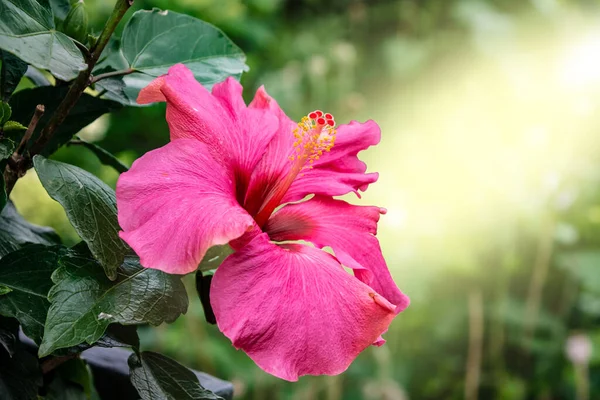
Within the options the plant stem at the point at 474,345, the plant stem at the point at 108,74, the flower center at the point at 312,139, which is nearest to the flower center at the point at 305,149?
the flower center at the point at 312,139

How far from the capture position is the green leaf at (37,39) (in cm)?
Result: 32

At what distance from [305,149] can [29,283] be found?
17 cm

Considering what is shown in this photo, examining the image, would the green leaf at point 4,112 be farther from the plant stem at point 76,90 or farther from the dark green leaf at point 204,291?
the dark green leaf at point 204,291

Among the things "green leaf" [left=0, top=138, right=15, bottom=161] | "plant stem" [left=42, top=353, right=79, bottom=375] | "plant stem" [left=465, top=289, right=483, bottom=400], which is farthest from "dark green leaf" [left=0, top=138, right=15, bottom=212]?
"plant stem" [left=465, top=289, right=483, bottom=400]

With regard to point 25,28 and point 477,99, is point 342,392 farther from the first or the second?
point 25,28

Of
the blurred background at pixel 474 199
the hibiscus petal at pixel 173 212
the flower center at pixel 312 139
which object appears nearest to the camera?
the hibiscus petal at pixel 173 212

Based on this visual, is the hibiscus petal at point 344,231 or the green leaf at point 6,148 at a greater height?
the hibiscus petal at point 344,231

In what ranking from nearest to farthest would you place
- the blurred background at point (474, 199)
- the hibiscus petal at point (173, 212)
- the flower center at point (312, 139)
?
the hibiscus petal at point (173, 212) → the flower center at point (312, 139) → the blurred background at point (474, 199)

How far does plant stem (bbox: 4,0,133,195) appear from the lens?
14.2 inches

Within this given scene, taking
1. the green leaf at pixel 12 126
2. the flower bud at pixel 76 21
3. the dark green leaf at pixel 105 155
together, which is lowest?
the green leaf at pixel 12 126

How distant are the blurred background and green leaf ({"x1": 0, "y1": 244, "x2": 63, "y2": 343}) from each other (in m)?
1.44

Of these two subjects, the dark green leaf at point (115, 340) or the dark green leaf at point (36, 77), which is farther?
the dark green leaf at point (36, 77)

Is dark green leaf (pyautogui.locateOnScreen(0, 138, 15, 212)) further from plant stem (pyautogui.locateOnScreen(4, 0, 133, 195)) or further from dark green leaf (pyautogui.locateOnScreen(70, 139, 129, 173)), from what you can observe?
dark green leaf (pyautogui.locateOnScreen(70, 139, 129, 173))

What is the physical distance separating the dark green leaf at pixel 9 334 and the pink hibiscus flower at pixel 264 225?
4.0 inches
